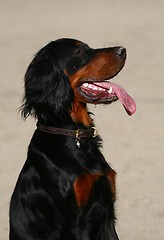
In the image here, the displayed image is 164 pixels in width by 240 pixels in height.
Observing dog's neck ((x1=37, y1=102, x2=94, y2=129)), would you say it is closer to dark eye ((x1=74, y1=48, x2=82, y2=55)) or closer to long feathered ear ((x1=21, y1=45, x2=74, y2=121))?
long feathered ear ((x1=21, y1=45, x2=74, y2=121))

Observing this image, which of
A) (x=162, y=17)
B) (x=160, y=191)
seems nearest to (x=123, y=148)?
(x=160, y=191)

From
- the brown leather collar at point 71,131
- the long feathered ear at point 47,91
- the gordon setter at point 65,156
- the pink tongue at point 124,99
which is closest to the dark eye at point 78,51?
the gordon setter at point 65,156

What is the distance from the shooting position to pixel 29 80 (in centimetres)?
451

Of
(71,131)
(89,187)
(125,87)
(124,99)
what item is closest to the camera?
(89,187)

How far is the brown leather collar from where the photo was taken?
178 inches

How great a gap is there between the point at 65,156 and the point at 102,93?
1.55ft

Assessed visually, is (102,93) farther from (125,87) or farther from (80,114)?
(125,87)

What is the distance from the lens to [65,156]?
14.9ft

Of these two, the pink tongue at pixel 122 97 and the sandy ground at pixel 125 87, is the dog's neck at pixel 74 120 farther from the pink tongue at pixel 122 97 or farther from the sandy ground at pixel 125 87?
the sandy ground at pixel 125 87

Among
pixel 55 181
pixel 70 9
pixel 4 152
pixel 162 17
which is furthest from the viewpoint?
pixel 70 9

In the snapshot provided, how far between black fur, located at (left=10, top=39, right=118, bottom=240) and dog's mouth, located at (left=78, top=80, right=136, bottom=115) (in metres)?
0.11

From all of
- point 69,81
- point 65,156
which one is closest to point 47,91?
point 69,81

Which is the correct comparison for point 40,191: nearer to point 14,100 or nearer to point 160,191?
point 160,191

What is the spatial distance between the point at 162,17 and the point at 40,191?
28.0 ft
